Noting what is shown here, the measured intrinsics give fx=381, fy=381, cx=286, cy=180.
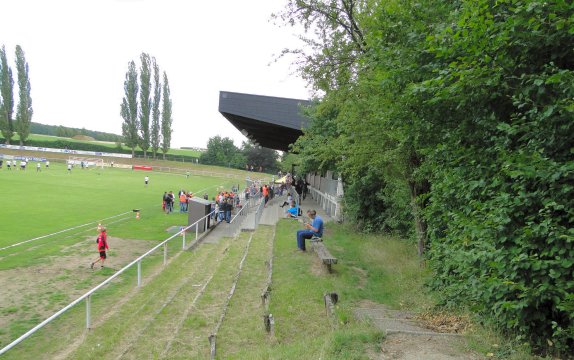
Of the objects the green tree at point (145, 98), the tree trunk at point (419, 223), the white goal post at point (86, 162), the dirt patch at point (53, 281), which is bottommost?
the dirt patch at point (53, 281)

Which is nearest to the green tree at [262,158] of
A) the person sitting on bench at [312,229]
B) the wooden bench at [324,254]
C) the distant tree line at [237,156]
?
the distant tree line at [237,156]

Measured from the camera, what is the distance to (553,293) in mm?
3566

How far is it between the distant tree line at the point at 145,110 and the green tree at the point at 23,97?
15.0m

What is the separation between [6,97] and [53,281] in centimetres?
6847

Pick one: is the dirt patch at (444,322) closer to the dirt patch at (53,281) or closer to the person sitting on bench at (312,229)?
the person sitting on bench at (312,229)

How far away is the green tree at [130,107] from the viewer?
242ft

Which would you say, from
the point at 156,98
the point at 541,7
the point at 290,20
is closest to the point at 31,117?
the point at 156,98

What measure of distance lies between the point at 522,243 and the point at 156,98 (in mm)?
80435

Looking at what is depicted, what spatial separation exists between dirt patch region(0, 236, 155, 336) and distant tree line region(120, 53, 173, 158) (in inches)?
2564

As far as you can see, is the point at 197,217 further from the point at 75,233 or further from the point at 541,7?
the point at 541,7

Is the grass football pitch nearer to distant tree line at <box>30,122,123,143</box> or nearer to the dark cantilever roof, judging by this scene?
the dark cantilever roof

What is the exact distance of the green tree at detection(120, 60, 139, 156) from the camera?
2904 inches

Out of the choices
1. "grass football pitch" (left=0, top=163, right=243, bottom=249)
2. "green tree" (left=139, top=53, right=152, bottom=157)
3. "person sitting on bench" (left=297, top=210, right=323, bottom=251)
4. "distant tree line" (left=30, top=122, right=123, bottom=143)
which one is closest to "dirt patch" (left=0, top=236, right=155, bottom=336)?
"grass football pitch" (left=0, top=163, right=243, bottom=249)

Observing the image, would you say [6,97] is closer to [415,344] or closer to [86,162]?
[86,162]
